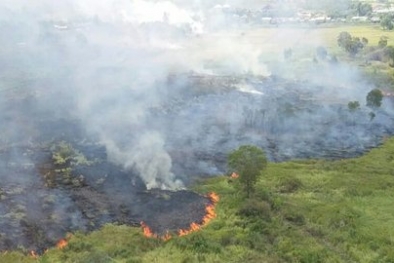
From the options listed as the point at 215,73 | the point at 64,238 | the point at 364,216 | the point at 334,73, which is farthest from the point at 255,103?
the point at 64,238

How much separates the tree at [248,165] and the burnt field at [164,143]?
Result: 164 inches

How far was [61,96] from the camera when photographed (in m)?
88.8

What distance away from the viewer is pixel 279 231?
45.2 metres

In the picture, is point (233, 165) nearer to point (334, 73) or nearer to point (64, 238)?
point (64, 238)

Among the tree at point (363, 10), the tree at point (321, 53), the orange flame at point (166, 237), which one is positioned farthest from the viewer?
the tree at point (363, 10)

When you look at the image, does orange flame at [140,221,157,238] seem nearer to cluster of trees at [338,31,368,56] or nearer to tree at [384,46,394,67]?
tree at [384,46,394,67]

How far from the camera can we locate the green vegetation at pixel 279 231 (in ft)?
135

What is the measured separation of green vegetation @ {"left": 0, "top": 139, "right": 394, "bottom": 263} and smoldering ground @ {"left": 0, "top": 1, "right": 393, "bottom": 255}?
3.09 metres

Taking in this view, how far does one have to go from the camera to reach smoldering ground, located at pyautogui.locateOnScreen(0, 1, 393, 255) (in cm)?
5109

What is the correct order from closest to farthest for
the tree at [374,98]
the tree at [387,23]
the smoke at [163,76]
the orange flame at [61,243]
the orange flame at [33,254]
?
A: the orange flame at [33,254] < the orange flame at [61,243] < the smoke at [163,76] < the tree at [374,98] < the tree at [387,23]

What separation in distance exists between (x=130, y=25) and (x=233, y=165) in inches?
3624

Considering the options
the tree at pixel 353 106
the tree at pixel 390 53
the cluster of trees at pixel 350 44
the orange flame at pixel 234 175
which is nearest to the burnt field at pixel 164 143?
the tree at pixel 353 106

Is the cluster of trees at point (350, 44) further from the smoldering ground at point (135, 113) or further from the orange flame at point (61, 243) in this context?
the orange flame at point (61, 243)

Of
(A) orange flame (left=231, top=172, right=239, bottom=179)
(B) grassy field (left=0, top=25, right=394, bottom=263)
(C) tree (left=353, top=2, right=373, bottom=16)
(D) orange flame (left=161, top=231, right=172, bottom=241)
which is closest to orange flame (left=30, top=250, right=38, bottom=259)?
(B) grassy field (left=0, top=25, right=394, bottom=263)
